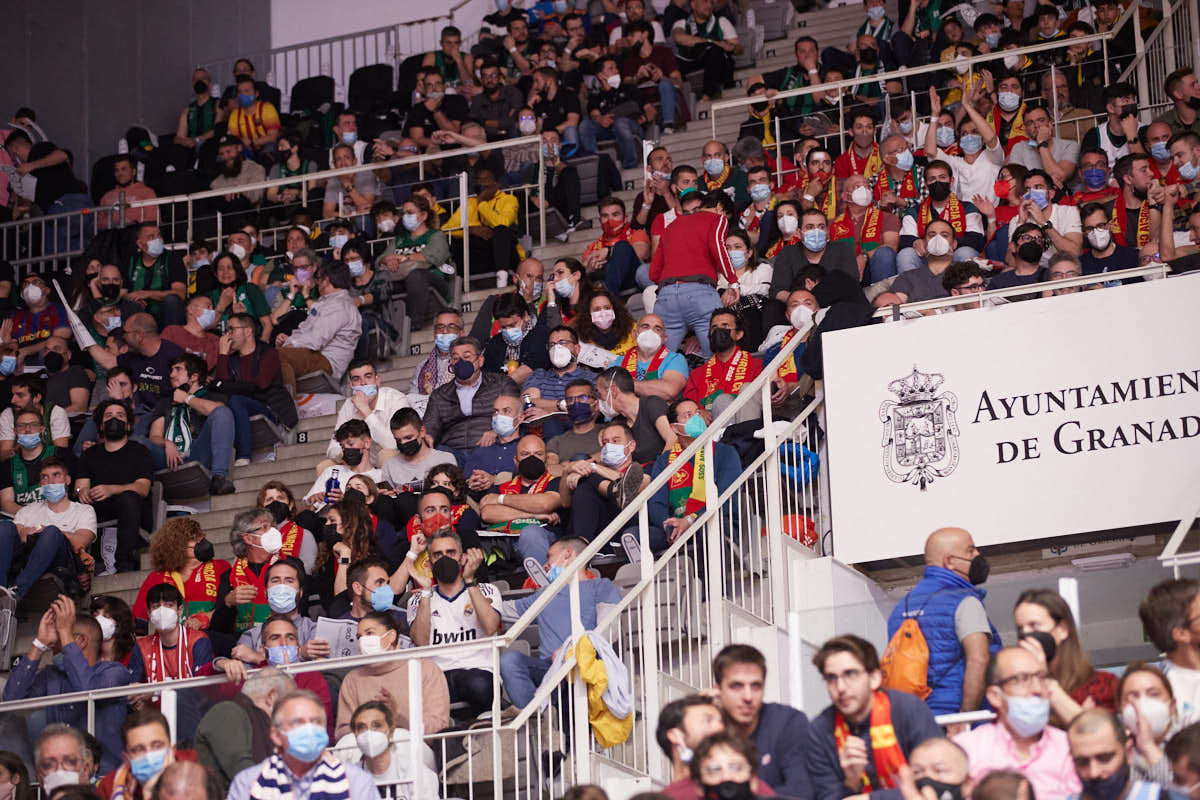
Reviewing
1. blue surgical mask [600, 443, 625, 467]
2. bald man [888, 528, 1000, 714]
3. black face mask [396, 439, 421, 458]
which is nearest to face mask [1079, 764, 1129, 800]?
bald man [888, 528, 1000, 714]

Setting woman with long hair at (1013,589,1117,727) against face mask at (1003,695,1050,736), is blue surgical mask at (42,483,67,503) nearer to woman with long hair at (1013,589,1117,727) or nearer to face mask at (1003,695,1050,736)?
woman with long hair at (1013,589,1117,727)

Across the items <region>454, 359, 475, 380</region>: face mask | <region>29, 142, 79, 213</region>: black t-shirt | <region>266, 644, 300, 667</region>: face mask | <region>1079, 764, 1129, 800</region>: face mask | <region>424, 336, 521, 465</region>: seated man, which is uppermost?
<region>29, 142, 79, 213</region>: black t-shirt

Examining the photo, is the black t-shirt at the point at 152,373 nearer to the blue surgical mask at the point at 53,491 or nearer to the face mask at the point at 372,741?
the blue surgical mask at the point at 53,491

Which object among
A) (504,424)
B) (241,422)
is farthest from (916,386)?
(241,422)

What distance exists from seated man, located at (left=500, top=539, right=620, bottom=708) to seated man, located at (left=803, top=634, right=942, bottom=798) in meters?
2.26

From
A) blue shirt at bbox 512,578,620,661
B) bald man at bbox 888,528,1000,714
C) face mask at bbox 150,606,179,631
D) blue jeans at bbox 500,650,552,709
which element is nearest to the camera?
bald man at bbox 888,528,1000,714

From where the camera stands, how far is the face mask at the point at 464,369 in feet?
40.1

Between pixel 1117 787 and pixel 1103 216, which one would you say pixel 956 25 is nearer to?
pixel 1103 216

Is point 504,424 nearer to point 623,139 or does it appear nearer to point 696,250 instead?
point 696,250

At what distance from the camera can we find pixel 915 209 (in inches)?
505

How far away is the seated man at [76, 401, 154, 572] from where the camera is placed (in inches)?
492

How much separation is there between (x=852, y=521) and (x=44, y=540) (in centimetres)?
536

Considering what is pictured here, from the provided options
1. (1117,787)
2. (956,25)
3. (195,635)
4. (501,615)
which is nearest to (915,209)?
(956,25)

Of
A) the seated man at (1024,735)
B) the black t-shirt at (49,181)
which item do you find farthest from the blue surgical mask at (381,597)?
the black t-shirt at (49,181)
